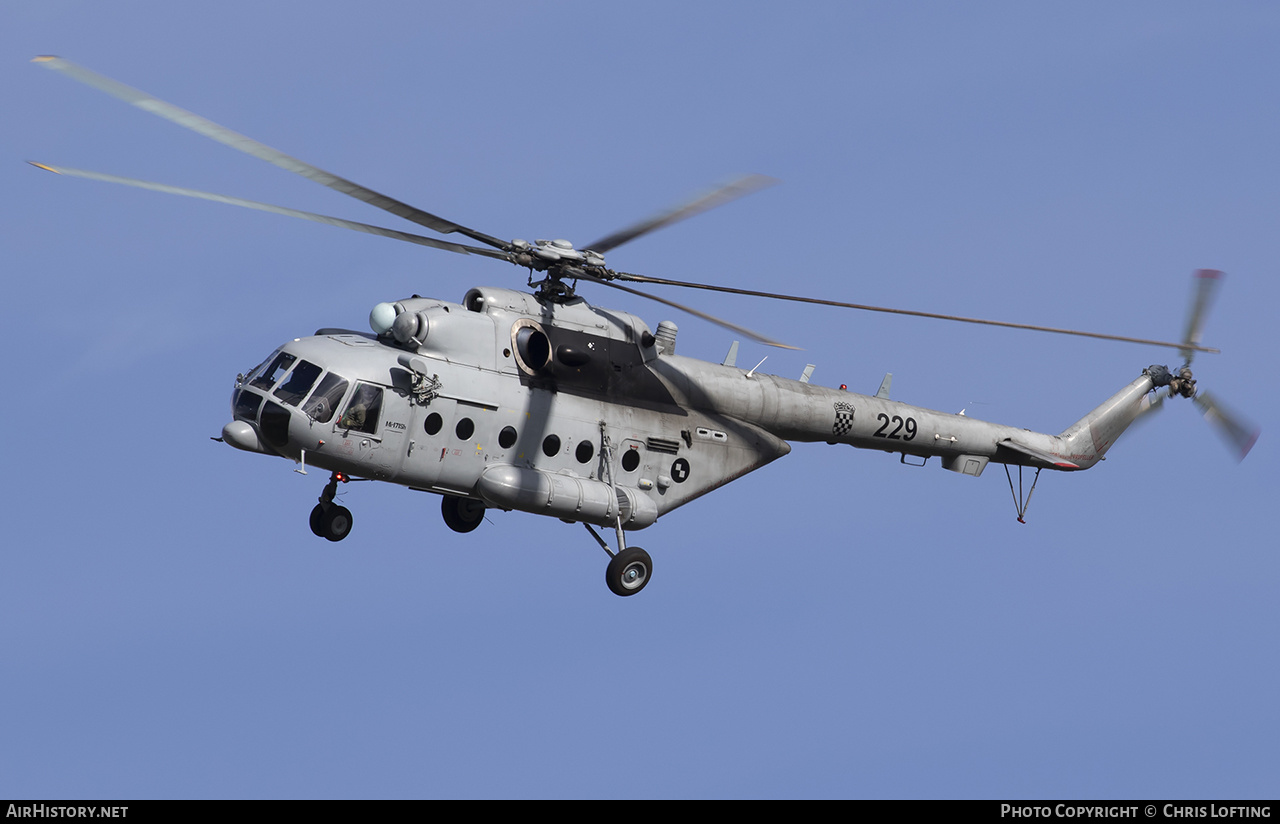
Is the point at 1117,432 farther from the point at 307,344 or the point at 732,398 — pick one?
the point at 307,344

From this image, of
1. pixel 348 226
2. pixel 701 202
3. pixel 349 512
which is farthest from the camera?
pixel 349 512

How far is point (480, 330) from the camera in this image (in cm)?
2747

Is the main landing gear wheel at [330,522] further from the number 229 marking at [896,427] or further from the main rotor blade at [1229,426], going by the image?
the main rotor blade at [1229,426]

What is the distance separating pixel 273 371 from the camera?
86.4ft

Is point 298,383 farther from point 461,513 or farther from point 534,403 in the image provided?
point 461,513

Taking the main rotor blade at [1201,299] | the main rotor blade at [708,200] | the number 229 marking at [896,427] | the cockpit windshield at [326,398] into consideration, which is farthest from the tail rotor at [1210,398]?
the cockpit windshield at [326,398]

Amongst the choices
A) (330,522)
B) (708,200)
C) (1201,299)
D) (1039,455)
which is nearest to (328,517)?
(330,522)

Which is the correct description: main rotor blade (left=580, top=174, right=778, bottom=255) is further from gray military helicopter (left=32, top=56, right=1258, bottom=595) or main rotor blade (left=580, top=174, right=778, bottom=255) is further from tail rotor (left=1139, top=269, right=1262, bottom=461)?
tail rotor (left=1139, top=269, right=1262, bottom=461)

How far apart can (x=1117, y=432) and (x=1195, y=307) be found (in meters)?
3.67

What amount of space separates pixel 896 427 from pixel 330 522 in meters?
12.5

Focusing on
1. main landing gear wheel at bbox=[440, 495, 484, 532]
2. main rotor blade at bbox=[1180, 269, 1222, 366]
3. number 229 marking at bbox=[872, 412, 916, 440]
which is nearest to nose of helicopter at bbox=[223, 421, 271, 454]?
main landing gear wheel at bbox=[440, 495, 484, 532]

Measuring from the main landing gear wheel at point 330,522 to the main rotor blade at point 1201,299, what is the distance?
2002 cm

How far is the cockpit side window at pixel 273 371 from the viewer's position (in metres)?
26.1
